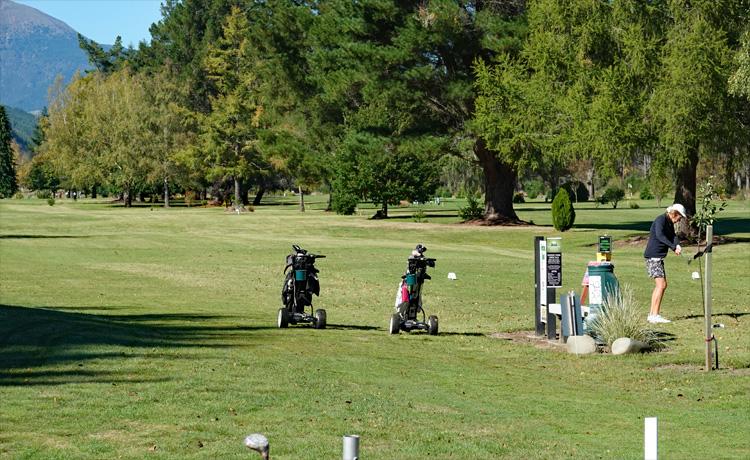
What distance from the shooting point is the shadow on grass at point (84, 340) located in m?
13.8

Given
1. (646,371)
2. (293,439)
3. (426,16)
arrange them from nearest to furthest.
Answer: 1. (293,439)
2. (646,371)
3. (426,16)

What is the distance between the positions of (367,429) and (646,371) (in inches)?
257

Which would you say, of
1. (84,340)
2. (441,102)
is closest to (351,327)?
(84,340)

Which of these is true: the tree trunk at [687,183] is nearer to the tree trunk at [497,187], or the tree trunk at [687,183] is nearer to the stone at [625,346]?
the tree trunk at [497,187]

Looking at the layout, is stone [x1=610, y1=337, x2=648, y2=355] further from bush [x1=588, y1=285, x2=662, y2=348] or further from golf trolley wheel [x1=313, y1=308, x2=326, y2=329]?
golf trolley wheel [x1=313, y1=308, x2=326, y2=329]

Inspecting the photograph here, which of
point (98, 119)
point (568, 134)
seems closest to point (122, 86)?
point (98, 119)

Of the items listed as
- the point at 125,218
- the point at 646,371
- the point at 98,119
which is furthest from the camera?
the point at 98,119

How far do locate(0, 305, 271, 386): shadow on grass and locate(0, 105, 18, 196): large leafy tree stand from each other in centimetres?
16704

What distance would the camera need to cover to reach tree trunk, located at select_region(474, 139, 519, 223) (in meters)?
65.9

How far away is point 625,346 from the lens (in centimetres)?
1784

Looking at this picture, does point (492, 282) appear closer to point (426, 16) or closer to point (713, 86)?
point (713, 86)

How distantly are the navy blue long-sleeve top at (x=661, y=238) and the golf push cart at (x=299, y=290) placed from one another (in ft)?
20.0

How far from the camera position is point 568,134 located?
4838 cm

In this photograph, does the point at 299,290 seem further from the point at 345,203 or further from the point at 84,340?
the point at 345,203
